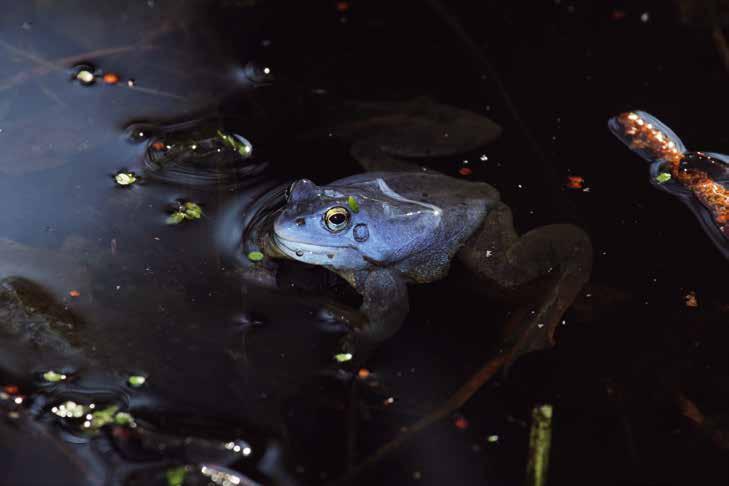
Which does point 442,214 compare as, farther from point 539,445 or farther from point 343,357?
point 539,445

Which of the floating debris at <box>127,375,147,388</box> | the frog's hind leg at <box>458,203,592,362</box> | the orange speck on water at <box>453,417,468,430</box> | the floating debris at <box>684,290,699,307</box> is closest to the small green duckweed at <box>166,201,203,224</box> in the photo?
the floating debris at <box>127,375,147,388</box>

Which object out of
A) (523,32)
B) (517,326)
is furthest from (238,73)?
(517,326)

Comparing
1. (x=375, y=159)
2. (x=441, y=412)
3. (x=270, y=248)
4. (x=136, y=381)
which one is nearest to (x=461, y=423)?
(x=441, y=412)

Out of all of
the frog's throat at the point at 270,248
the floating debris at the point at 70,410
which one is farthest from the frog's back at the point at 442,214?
the floating debris at the point at 70,410

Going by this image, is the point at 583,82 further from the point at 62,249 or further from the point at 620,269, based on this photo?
the point at 62,249

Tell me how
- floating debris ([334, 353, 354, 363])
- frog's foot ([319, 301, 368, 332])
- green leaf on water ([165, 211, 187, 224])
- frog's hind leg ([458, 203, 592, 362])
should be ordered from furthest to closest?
1. green leaf on water ([165, 211, 187, 224])
2. frog's hind leg ([458, 203, 592, 362])
3. frog's foot ([319, 301, 368, 332])
4. floating debris ([334, 353, 354, 363])

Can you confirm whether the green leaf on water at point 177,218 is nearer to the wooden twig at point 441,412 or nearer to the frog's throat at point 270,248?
the frog's throat at point 270,248

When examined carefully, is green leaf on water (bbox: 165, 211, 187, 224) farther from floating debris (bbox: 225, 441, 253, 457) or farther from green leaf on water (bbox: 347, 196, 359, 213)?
floating debris (bbox: 225, 441, 253, 457)
